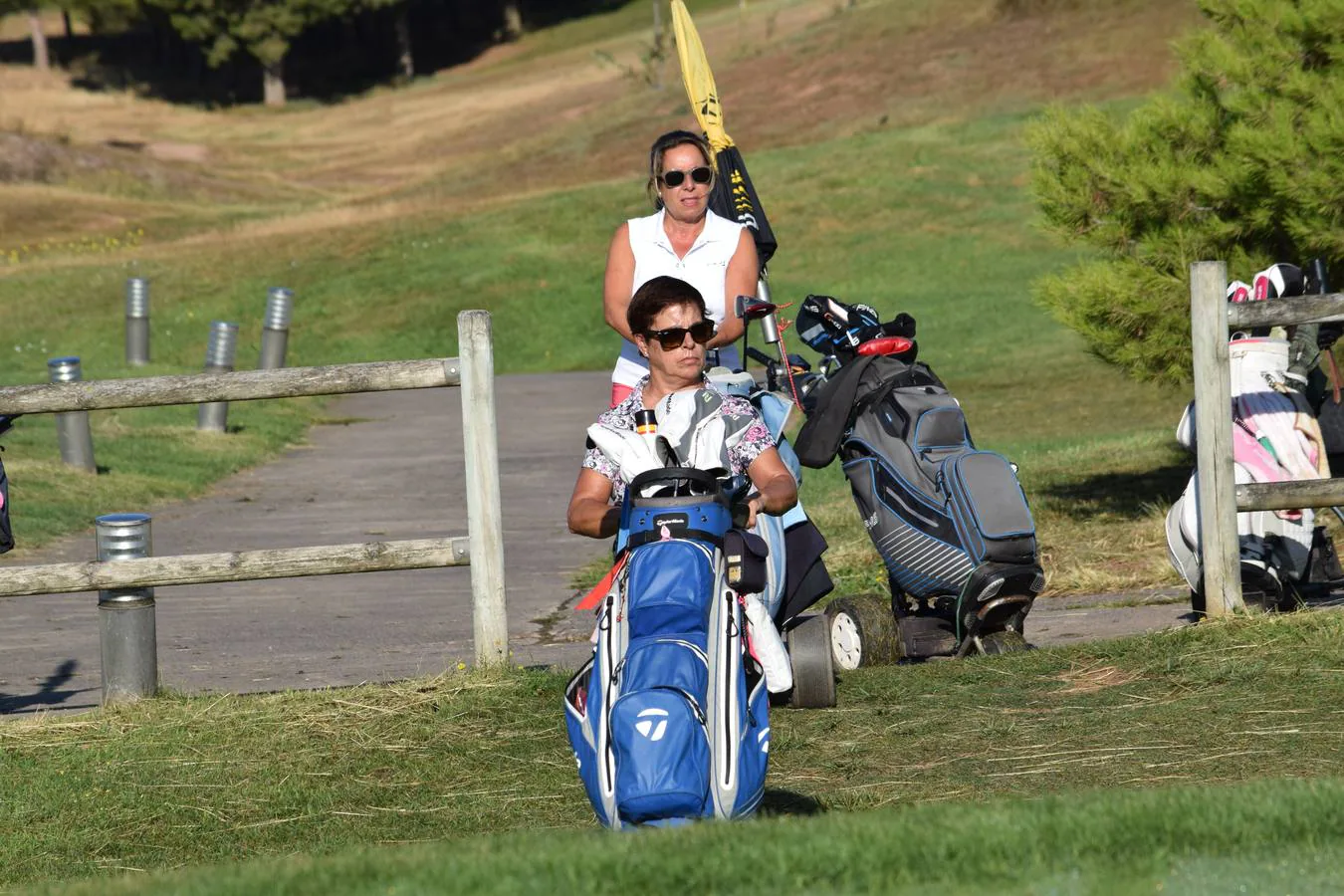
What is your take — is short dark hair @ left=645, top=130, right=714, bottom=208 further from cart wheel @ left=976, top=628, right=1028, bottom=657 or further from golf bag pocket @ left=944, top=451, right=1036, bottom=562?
cart wheel @ left=976, top=628, right=1028, bottom=657

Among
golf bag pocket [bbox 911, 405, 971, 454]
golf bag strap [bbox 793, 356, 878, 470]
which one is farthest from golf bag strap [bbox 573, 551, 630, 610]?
golf bag pocket [bbox 911, 405, 971, 454]

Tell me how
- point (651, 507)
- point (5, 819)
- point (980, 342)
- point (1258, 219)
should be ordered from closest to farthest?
point (651, 507), point (5, 819), point (1258, 219), point (980, 342)

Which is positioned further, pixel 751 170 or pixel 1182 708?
pixel 751 170

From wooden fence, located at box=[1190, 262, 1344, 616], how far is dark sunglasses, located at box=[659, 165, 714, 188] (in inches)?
A: 82.2

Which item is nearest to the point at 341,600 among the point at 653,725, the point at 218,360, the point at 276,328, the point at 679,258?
the point at 679,258

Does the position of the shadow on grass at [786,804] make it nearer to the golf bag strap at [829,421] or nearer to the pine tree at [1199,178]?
the golf bag strap at [829,421]

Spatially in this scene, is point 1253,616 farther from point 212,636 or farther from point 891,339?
point 212,636

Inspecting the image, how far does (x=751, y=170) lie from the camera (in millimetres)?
36750

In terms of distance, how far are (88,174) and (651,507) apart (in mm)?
50232

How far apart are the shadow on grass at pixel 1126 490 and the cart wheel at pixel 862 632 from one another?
194 inches

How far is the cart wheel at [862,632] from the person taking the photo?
760 centimetres

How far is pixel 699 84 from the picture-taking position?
873cm

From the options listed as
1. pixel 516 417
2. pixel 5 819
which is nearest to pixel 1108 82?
pixel 516 417

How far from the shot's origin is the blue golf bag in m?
4.27
